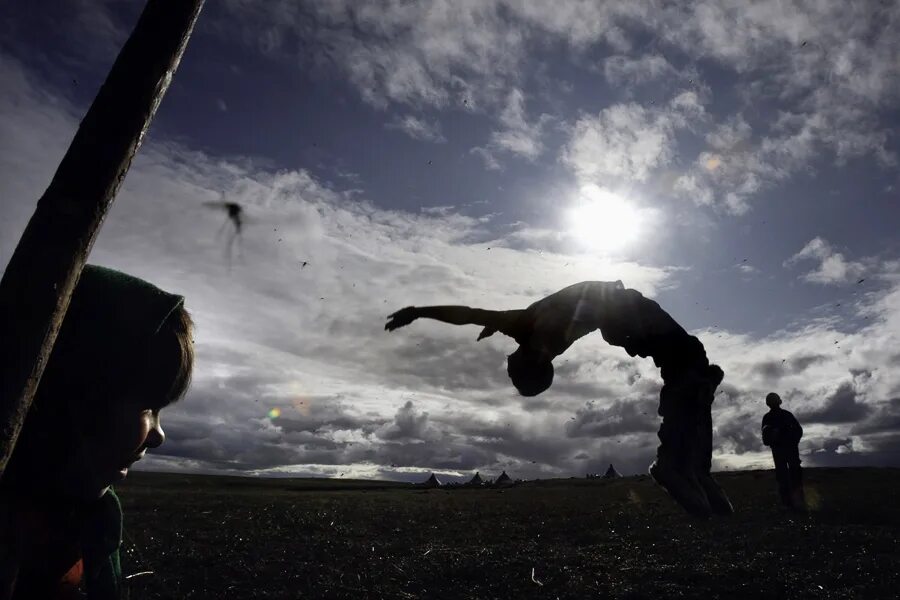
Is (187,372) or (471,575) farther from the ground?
(187,372)

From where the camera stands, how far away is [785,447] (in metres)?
13.5

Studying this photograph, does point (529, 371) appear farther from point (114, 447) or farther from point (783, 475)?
point (783, 475)

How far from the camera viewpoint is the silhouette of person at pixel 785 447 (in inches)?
514

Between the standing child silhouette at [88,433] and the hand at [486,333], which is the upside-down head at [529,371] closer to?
the hand at [486,333]

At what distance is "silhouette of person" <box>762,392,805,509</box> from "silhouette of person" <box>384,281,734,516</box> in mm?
9115

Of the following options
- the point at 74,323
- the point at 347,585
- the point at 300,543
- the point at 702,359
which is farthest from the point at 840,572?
the point at 74,323

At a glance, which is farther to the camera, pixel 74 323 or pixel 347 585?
pixel 347 585

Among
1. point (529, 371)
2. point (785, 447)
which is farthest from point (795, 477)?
point (529, 371)

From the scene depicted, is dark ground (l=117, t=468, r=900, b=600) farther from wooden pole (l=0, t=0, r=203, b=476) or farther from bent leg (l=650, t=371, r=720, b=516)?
wooden pole (l=0, t=0, r=203, b=476)

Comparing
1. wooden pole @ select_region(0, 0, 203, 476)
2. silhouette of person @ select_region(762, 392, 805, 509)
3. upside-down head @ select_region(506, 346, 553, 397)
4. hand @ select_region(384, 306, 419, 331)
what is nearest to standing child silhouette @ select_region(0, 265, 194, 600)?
wooden pole @ select_region(0, 0, 203, 476)

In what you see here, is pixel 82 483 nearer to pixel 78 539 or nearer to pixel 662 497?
pixel 78 539

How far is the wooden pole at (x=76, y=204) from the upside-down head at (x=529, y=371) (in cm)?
351

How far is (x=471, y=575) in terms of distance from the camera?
7.62m

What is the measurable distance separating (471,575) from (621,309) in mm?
4602
